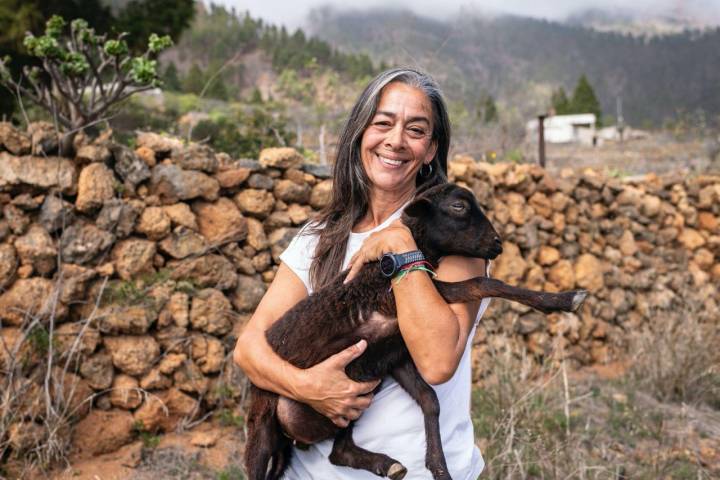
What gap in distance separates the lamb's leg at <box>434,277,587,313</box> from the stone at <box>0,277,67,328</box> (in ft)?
10.2

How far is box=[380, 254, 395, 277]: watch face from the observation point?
190 cm

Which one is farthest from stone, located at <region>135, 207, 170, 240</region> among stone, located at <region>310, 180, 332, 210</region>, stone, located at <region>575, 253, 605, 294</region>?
stone, located at <region>575, 253, 605, 294</region>

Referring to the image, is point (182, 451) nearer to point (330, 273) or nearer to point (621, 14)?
point (330, 273)

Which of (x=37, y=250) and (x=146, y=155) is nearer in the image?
(x=37, y=250)

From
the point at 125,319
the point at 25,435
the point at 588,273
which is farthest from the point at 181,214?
the point at 588,273

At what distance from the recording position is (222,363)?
16.3ft

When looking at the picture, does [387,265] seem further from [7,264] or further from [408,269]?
[7,264]

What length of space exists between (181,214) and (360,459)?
3.35 metres

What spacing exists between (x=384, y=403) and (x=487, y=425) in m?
3.13

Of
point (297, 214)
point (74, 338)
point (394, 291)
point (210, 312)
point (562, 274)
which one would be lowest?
point (562, 274)

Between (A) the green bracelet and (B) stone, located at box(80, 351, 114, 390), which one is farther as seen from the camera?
(B) stone, located at box(80, 351, 114, 390)

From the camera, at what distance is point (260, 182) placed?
5.48 meters

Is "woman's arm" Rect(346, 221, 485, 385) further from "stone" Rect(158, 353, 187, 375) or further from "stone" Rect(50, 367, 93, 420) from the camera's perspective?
"stone" Rect(158, 353, 187, 375)

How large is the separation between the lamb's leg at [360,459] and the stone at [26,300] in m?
2.80
